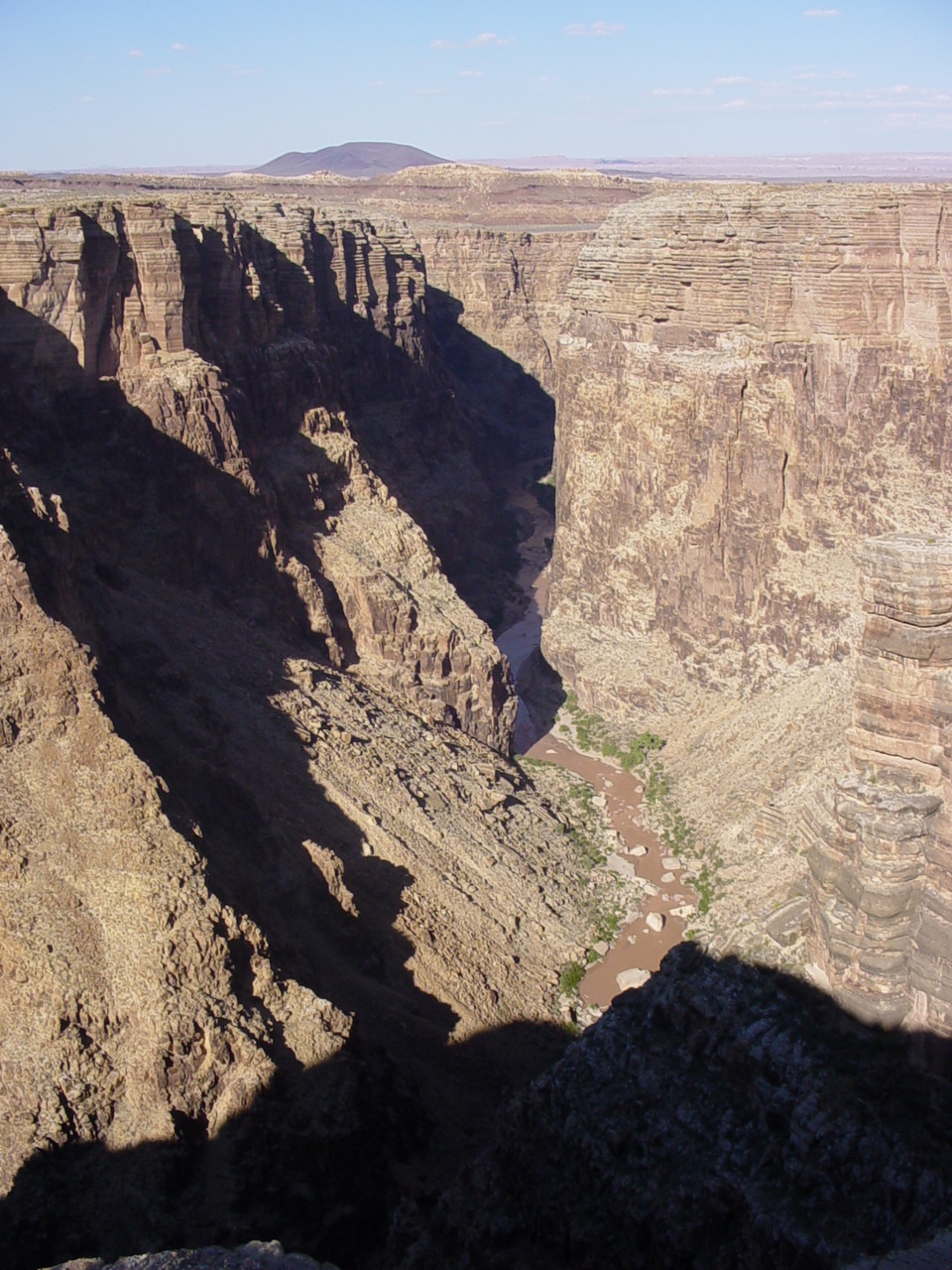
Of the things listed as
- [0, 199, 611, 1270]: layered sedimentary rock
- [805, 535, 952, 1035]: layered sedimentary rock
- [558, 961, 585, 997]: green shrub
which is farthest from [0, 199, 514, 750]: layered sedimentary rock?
Result: [805, 535, 952, 1035]: layered sedimentary rock

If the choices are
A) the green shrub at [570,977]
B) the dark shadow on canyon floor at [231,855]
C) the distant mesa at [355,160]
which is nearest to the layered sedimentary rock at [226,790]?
the dark shadow on canyon floor at [231,855]

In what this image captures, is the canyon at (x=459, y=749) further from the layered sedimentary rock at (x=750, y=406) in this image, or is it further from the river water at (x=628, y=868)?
the river water at (x=628, y=868)

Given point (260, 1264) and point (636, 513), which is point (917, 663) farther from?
point (636, 513)

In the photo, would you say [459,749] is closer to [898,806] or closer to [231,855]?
[231,855]

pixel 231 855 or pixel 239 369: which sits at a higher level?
pixel 239 369

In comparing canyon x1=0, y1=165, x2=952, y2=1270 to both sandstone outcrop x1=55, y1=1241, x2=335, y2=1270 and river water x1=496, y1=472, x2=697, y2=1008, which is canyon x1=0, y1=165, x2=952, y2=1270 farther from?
sandstone outcrop x1=55, y1=1241, x2=335, y2=1270

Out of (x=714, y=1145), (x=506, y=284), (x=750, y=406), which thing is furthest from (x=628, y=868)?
(x=506, y=284)
